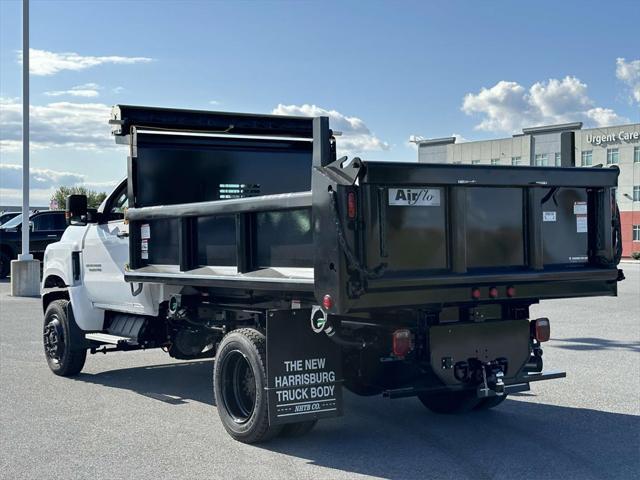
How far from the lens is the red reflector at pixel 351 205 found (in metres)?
5.33

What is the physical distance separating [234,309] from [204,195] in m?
1.85

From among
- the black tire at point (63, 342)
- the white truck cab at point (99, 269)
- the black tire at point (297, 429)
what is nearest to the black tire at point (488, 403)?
the black tire at point (297, 429)

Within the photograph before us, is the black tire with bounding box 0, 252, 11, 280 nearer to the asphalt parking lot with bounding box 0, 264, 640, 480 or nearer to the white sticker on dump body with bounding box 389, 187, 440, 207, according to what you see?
the asphalt parking lot with bounding box 0, 264, 640, 480

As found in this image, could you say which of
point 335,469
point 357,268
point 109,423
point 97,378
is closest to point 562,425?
point 335,469

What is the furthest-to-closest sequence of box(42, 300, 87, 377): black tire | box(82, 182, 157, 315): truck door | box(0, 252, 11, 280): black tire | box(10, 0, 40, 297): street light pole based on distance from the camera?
box(0, 252, 11, 280): black tire < box(10, 0, 40, 297): street light pole < box(42, 300, 87, 377): black tire < box(82, 182, 157, 315): truck door

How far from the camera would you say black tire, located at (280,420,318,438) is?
6.36 m

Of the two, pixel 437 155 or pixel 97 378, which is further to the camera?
pixel 437 155

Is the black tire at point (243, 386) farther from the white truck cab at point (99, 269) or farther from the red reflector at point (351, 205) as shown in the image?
the white truck cab at point (99, 269)

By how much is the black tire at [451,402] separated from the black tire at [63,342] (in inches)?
158

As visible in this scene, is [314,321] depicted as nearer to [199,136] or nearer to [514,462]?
[514,462]

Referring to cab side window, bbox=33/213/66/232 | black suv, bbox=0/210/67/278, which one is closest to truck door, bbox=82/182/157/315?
black suv, bbox=0/210/67/278

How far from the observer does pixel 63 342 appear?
9.44 meters

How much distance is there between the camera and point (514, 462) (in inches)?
231

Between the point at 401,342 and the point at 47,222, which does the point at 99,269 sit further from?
the point at 47,222
